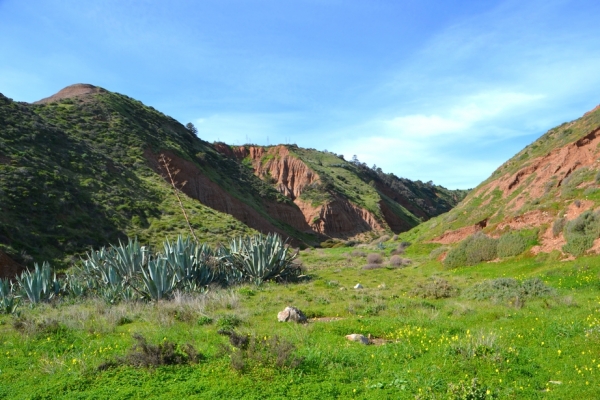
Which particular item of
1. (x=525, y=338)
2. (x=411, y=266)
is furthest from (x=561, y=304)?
(x=411, y=266)

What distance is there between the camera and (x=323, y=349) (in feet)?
23.9

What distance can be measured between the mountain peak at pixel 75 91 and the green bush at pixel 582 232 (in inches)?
2138

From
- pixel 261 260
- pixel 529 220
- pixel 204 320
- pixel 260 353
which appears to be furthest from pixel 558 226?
pixel 260 353

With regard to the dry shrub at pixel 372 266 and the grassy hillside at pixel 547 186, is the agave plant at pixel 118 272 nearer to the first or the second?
the dry shrub at pixel 372 266

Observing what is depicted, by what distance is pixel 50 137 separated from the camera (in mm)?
36844

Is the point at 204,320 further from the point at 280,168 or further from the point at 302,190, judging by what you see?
the point at 280,168

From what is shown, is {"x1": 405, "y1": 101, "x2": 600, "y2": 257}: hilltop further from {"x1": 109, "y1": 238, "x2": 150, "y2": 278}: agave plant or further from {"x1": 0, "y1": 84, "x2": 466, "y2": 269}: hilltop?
{"x1": 0, "y1": 84, "x2": 466, "y2": 269}: hilltop

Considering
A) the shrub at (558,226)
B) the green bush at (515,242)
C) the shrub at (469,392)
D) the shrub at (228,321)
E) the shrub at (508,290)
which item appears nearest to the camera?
the shrub at (469,392)

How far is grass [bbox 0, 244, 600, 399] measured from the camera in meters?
5.82

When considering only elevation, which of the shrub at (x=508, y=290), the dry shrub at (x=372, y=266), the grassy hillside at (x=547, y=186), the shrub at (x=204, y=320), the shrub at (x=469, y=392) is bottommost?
the dry shrub at (x=372, y=266)

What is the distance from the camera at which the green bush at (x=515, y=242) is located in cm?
1895

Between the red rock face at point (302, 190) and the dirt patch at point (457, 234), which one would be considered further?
the red rock face at point (302, 190)

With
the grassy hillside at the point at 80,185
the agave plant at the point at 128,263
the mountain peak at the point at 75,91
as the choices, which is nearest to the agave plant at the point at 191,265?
the agave plant at the point at 128,263

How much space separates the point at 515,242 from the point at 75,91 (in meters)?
56.0
